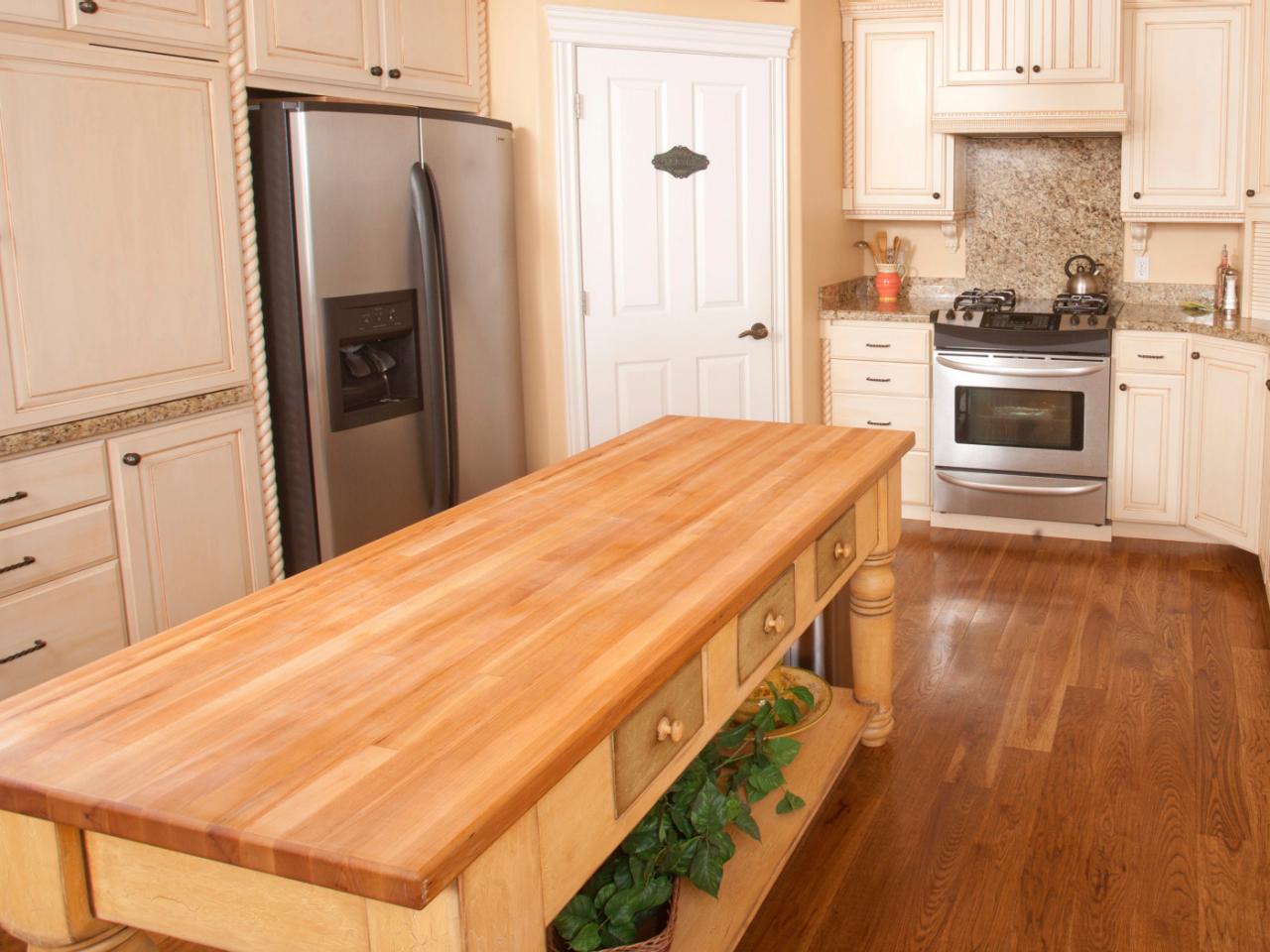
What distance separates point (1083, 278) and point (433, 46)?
2.89m

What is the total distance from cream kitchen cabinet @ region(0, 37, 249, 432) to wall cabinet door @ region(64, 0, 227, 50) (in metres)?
0.06

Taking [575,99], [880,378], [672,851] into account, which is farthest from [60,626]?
[880,378]

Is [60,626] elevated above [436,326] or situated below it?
below

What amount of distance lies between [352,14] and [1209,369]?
3224 mm

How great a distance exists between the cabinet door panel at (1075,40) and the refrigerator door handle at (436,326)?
256 cm

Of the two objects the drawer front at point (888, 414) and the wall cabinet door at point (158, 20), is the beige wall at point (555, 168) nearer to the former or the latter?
the drawer front at point (888, 414)

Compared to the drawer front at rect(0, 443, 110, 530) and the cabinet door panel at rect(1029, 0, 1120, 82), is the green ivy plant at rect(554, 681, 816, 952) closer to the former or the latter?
the drawer front at rect(0, 443, 110, 530)

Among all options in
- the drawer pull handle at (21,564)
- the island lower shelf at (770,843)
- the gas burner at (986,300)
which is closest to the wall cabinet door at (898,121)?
the gas burner at (986,300)

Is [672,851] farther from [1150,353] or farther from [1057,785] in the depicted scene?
[1150,353]

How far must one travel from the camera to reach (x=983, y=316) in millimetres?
5219

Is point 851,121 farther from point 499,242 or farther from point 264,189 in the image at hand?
point 264,189

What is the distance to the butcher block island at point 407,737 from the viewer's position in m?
1.26

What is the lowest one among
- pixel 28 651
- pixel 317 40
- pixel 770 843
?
pixel 770 843

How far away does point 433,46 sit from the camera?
4.21 metres
